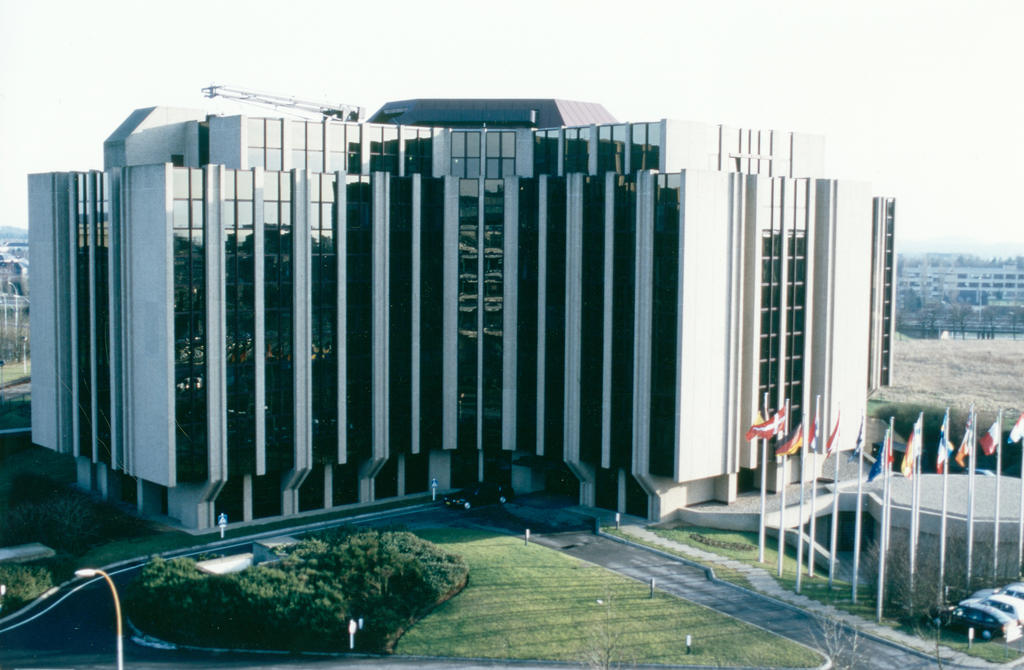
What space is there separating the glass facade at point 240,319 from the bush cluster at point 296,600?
11.7 m

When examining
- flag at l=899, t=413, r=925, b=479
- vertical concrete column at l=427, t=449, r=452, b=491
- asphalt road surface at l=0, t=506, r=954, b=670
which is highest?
flag at l=899, t=413, r=925, b=479

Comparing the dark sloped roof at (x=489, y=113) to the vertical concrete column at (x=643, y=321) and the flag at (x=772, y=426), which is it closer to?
the vertical concrete column at (x=643, y=321)

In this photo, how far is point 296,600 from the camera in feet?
143

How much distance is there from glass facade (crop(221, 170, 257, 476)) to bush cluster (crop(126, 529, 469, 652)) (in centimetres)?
1170

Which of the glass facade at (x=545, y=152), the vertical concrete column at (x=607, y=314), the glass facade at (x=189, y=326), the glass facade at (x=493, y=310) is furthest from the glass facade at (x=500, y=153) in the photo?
the glass facade at (x=189, y=326)

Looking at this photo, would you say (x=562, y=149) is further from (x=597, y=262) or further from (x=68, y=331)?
(x=68, y=331)

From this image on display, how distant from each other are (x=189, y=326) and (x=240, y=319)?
2759 millimetres

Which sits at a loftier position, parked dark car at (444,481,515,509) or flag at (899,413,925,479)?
flag at (899,413,925,479)

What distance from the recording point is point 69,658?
4225 cm

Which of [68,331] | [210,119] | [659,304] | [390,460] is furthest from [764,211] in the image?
[68,331]

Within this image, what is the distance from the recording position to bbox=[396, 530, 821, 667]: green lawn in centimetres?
4181

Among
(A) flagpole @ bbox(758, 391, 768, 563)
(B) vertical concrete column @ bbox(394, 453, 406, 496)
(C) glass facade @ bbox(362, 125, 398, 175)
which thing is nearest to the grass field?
(A) flagpole @ bbox(758, 391, 768, 563)

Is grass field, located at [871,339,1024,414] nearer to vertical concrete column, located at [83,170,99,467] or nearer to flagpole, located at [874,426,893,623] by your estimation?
flagpole, located at [874,426,893,623]

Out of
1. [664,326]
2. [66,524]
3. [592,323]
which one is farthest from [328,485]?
[664,326]
